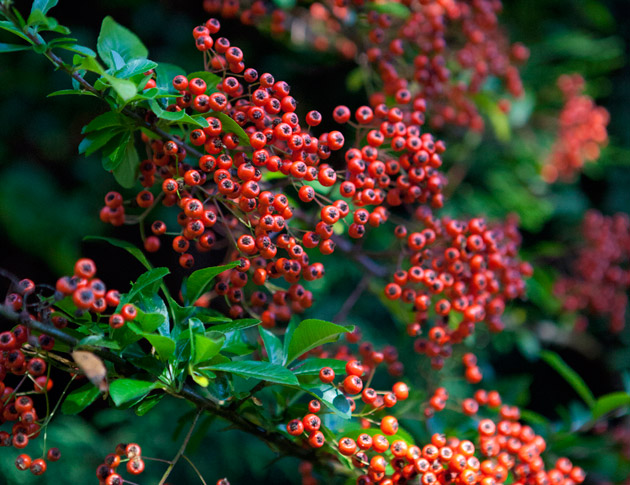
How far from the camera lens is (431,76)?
73.5 inches

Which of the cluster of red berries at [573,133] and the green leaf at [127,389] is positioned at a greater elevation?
the cluster of red berries at [573,133]

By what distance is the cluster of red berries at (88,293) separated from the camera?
2.94ft

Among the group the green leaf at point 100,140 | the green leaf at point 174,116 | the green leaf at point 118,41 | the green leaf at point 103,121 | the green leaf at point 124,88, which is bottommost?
the green leaf at point 100,140

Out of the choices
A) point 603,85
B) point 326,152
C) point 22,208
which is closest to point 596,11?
point 603,85

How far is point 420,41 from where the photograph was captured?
193cm

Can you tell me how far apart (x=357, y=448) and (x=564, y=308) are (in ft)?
6.12

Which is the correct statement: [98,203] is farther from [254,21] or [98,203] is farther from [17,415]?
[17,415]

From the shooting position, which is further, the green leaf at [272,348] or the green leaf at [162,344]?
the green leaf at [272,348]

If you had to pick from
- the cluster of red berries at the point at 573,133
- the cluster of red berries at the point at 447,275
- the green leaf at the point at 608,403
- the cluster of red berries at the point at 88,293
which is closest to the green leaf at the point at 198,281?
the cluster of red berries at the point at 88,293

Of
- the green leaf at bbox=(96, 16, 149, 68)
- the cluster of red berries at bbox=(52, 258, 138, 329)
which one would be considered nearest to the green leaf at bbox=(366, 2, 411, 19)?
the green leaf at bbox=(96, 16, 149, 68)

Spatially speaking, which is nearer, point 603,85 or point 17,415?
point 17,415

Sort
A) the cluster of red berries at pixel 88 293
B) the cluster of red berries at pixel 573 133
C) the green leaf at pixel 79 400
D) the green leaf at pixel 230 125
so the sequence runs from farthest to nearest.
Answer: the cluster of red berries at pixel 573 133
the green leaf at pixel 230 125
the green leaf at pixel 79 400
the cluster of red berries at pixel 88 293

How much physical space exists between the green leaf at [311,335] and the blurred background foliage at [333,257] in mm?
812

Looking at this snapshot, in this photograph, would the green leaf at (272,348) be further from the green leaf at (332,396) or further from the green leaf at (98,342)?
the green leaf at (98,342)
